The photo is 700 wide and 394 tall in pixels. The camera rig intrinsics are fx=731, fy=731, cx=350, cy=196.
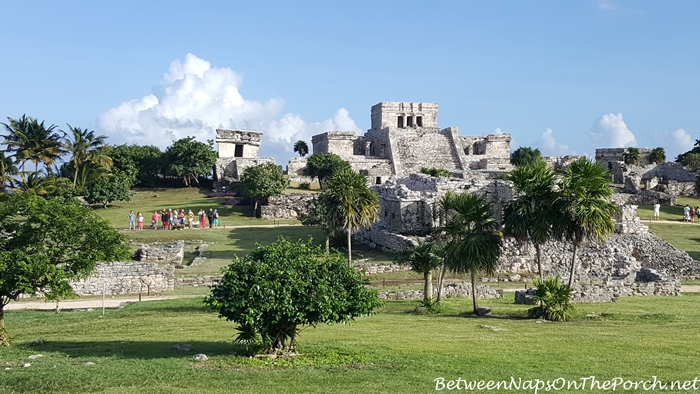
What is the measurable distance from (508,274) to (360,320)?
12.7 m

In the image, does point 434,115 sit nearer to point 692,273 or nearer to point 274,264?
point 692,273

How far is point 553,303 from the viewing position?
19.3 meters

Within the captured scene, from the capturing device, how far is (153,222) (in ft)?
133

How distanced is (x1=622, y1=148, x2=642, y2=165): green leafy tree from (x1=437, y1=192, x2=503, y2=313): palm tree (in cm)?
5401

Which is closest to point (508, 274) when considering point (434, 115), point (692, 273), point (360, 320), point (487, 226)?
point (692, 273)

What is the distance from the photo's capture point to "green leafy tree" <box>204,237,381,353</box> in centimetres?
1290

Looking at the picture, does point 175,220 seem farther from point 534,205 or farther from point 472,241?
point 534,205

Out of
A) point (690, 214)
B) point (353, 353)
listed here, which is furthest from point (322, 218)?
point (690, 214)

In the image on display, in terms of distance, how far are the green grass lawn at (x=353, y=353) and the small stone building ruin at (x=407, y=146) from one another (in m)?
42.4

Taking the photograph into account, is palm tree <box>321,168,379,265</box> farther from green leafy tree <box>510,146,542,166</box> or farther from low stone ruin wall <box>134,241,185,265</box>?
green leafy tree <box>510,146,542,166</box>

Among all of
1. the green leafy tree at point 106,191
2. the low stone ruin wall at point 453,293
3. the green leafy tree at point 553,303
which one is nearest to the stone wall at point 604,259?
the low stone ruin wall at point 453,293

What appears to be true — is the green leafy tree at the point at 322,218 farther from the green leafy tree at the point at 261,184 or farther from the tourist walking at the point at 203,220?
the tourist walking at the point at 203,220

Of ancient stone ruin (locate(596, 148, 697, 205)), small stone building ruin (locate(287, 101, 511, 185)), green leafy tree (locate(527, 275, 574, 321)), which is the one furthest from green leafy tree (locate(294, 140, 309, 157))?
green leafy tree (locate(527, 275, 574, 321))

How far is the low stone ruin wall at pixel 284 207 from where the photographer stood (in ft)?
150
